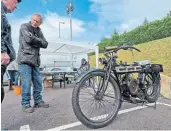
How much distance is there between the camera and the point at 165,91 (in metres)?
6.54

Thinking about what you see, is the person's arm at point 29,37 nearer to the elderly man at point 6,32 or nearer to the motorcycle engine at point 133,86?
the elderly man at point 6,32

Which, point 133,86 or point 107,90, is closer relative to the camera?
point 107,90

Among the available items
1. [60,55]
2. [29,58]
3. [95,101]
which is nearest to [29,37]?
[29,58]

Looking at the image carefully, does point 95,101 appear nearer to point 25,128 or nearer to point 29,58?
point 25,128

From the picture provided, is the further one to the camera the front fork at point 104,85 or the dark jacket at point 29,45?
the dark jacket at point 29,45

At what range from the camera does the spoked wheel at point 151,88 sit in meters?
4.46

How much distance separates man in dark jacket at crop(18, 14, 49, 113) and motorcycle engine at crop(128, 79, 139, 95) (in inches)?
68.3

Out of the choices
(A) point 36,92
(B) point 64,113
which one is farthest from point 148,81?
(A) point 36,92

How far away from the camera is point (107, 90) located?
3.65 metres

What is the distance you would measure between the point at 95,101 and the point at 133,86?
0.71 metres

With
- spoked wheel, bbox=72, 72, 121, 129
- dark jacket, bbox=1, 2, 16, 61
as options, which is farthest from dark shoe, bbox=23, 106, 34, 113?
dark jacket, bbox=1, 2, 16, 61

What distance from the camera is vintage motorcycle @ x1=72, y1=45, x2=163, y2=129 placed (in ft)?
11.1

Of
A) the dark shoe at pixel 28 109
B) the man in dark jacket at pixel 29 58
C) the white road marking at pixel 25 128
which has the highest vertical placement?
the man in dark jacket at pixel 29 58

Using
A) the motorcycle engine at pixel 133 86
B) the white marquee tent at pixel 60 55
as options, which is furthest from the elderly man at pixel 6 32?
the white marquee tent at pixel 60 55
